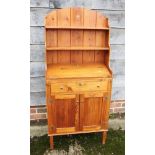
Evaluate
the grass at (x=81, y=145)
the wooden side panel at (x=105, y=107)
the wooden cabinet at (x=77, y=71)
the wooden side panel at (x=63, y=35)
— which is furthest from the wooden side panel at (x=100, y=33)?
the grass at (x=81, y=145)

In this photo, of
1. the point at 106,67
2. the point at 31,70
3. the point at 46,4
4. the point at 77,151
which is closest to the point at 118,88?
the point at 106,67

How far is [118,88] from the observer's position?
3.25 meters

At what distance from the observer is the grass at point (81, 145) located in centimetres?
278

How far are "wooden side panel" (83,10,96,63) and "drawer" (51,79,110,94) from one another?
0.44 m

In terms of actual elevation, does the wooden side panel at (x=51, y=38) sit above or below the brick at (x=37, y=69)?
above

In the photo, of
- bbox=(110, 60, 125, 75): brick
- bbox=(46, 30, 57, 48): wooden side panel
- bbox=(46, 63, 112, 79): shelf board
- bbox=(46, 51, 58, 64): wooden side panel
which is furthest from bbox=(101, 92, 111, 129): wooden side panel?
bbox=(46, 30, 57, 48): wooden side panel

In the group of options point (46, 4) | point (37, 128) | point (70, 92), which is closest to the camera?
point (70, 92)

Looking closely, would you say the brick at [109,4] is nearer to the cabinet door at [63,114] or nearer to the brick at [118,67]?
the brick at [118,67]

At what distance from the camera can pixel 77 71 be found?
259cm

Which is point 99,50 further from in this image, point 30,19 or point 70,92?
point 30,19

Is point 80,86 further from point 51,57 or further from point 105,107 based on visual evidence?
point 51,57

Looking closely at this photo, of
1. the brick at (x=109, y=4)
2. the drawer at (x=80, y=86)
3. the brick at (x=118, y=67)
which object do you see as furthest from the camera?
the brick at (x=118, y=67)

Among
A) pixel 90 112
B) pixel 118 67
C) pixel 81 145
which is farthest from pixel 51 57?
pixel 81 145

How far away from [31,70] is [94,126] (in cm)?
108
